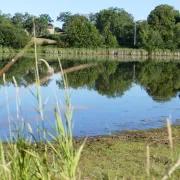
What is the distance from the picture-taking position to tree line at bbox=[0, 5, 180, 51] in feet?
260

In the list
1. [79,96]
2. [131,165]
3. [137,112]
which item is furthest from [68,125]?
[79,96]

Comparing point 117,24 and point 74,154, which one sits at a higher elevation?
point 117,24

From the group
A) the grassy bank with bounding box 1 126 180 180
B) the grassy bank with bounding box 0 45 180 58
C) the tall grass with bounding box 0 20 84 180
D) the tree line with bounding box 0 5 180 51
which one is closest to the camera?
the tall grass with bounding box 0 20 84 180

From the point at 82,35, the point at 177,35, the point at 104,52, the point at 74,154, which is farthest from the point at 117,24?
the point at 74,154

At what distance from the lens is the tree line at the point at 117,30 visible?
7912 cm

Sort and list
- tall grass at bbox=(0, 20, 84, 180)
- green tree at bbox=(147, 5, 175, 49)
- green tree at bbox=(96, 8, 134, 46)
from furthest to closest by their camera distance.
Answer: green tree at bbox=(147, 5, 175, 49)
green tree at bbox=(96, 8, 134, 46)
tall grass at bbox=(0, 20, 84, 180)

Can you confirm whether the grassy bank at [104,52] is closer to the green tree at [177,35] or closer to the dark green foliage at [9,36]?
the dark green foliage at [9,36]

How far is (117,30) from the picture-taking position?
93125 mm

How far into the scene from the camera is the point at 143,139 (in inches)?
360

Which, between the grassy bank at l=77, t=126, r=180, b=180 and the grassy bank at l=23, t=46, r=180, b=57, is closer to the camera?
the grassy bank at l=77, t=126, r=180, b=180

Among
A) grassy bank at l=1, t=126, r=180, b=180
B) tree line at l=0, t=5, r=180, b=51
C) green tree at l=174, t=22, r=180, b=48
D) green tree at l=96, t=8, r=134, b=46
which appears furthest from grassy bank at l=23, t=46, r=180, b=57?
grassy bank at l=1, t=126, r=180, b=180

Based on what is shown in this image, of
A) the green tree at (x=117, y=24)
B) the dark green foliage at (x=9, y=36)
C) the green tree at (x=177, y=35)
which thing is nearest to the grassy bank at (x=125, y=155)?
the dark green foliage at (x=9, y=36)

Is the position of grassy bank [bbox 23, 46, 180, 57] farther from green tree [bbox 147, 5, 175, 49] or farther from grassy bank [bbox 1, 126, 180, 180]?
grassy bank [bbox 1, 126, 180, 180]

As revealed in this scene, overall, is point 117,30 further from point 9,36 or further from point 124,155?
point 124,155
